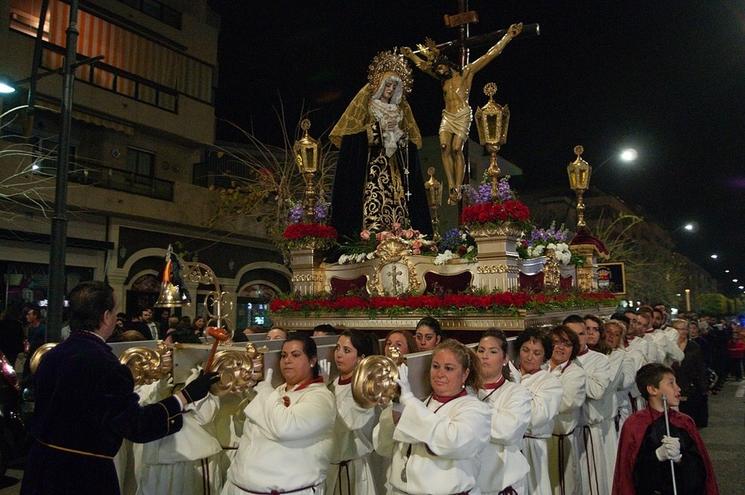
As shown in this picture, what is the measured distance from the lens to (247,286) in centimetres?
2338

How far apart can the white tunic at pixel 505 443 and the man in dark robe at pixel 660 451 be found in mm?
783

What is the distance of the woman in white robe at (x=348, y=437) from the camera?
4.55m

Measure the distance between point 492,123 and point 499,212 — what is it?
1.45 m

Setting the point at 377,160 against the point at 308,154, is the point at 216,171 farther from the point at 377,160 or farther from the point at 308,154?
the point at 377,160

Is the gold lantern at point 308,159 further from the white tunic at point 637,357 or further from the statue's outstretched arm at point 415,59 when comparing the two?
the white tunic at point 637,357

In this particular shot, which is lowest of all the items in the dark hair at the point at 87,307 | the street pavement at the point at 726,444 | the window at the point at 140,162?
the street pavement at the point at 726,444

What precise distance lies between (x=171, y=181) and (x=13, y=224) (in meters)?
4.91

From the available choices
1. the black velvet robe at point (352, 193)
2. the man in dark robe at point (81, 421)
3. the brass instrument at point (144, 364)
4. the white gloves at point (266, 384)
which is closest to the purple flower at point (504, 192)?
the black velvet robe at point (352, 193)

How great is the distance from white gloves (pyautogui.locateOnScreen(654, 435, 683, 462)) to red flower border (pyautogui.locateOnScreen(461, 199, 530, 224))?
4154mm

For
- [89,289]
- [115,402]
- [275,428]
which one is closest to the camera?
[115,402]

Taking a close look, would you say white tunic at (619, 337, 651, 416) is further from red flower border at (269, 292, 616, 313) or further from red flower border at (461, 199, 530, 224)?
red flower border at (461, 199, 530, 224)

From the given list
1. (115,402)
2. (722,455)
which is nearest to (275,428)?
(115,402)

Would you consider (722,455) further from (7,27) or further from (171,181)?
(7,27)

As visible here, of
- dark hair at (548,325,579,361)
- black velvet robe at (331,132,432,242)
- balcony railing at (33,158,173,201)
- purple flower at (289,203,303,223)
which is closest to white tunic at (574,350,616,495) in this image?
dark hair at (548,325,579,361)
